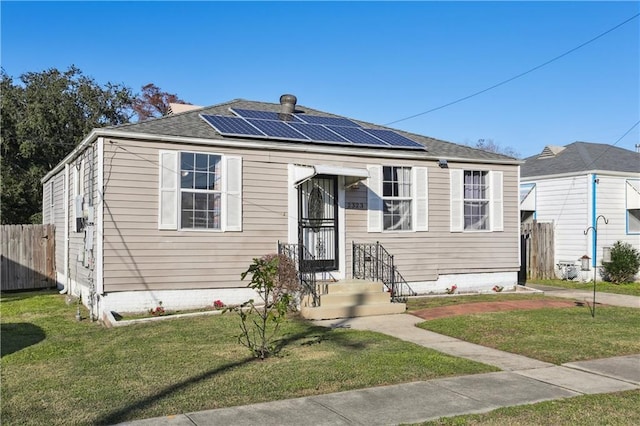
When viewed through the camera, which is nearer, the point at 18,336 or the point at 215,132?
the point at 18,336

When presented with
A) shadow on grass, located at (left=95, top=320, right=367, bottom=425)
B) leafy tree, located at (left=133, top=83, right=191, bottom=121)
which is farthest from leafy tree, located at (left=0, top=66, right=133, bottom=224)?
shadow on grass, located at (left=95, top=320, right=367, bottom=425)

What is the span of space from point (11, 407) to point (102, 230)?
5555mm

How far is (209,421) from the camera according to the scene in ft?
15.4

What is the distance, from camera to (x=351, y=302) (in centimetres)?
1094

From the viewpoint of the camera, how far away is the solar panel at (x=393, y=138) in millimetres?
13539

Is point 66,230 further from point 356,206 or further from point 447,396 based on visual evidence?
point 447,396

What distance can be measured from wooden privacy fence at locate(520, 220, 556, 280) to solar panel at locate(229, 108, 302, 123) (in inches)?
365

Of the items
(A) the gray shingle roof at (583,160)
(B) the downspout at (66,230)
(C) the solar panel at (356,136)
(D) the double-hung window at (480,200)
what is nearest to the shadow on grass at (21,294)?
(B) the downspout at (66,230)

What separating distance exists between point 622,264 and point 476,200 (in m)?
5.94

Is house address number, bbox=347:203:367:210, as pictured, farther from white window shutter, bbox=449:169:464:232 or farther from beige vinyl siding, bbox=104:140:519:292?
white window shutter, bbox=449:169:464:232

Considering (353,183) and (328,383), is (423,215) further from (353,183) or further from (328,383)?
(328,383)

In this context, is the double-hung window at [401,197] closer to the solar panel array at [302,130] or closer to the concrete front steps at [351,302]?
the solar panel array at [302,130]

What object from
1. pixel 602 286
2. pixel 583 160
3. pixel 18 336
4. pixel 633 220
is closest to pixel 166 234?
pixel 18 336

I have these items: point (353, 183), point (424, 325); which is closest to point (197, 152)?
point (353, 183)
